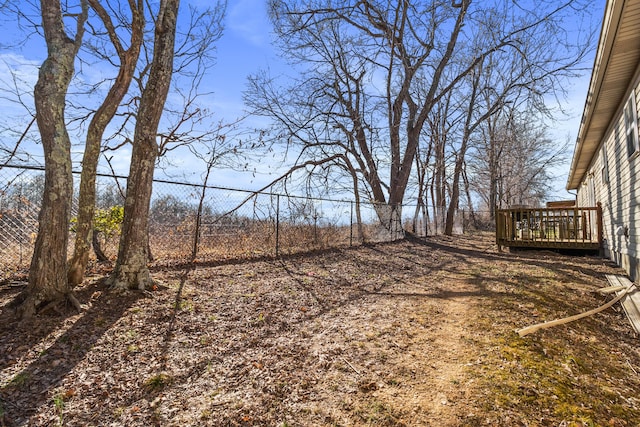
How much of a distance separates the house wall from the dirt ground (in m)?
1.84

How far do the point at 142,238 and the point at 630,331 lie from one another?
584cm

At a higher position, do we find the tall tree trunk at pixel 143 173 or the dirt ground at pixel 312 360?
the tall tree trunk at pixel 143 173

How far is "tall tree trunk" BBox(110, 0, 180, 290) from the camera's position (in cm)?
413

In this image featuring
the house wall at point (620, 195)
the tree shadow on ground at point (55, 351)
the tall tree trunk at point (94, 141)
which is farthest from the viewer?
the house wall at point (620, 195)

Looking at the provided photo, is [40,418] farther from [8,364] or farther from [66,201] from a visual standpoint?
[66,201]

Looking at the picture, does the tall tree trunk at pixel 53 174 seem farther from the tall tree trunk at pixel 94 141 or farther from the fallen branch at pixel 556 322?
the fallen branch at pixel 556 322

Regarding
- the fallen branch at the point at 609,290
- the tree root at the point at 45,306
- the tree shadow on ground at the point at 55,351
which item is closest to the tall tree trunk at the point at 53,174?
the tree root at the point at 45,306

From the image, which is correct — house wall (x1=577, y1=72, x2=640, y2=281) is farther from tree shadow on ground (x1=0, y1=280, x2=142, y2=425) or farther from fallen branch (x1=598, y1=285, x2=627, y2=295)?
tree shadow on ground (x1=0, y1=280, x2=142, y2=425)

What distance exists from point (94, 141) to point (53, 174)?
1.17 meters

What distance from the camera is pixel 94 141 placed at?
4504 millimetres

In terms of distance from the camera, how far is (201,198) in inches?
262

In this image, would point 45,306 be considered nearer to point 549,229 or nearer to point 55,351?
point 55,351

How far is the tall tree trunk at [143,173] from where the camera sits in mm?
4133

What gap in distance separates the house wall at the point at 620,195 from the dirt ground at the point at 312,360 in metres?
1.84
